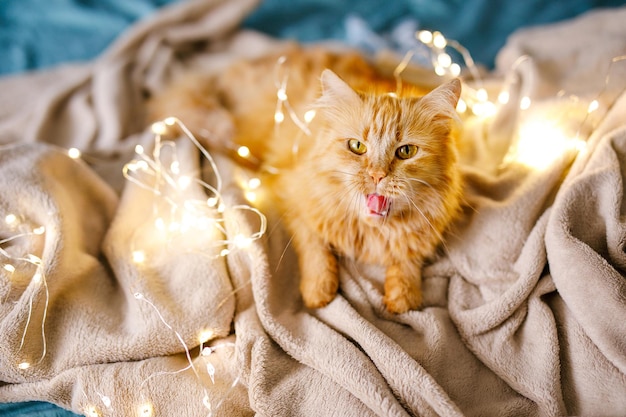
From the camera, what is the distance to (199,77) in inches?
72.9

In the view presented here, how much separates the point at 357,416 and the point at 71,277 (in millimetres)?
798

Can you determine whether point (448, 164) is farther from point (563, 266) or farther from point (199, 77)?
point (199, 77)

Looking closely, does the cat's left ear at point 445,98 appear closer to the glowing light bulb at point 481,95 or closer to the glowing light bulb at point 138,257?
the glowing light bulb at point 481,95

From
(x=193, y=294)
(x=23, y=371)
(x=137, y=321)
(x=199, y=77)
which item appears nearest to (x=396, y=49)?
(x=199, y=77)

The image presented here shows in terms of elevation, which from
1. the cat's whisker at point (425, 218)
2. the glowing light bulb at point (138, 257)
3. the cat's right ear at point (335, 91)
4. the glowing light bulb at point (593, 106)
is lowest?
the glowing light bulb at point (138, 257)

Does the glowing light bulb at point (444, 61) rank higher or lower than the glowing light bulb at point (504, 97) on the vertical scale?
higher

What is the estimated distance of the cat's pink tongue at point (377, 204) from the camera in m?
1.09

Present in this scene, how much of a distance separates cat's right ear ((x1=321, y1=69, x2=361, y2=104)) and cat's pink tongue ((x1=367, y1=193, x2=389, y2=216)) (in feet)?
0.84

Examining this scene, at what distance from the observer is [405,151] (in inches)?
44.9

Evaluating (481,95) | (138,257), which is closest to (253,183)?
(138,257)

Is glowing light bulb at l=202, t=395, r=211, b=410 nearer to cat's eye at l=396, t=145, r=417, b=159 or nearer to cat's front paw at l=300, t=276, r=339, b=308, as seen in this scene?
cat's front paw at l=300, t=276, r=339, b=308

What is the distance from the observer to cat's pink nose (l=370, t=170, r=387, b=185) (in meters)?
1.05

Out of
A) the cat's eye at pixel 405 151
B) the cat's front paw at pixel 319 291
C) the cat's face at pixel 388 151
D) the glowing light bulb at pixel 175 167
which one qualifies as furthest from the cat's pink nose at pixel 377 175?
the glowing light bulb at pixel 175 167

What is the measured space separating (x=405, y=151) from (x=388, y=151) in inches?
2.3
